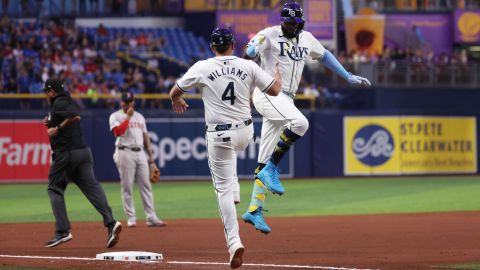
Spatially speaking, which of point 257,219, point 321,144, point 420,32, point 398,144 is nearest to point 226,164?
point 257,219

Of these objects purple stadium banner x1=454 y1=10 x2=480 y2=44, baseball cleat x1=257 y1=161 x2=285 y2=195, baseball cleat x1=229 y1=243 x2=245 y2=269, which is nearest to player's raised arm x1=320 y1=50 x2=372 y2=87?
baseball cleat x1=257 y1=161 x2=285 y2=195

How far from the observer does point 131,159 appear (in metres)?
17.8

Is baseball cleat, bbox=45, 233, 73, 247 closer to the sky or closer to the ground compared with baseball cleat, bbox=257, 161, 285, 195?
closer to the ground

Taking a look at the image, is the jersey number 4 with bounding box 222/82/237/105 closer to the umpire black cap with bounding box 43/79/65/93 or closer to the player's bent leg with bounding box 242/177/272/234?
the player's bent leg with bounding box 242/177/272/234

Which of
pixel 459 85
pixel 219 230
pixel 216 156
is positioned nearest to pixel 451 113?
pixel 459 85

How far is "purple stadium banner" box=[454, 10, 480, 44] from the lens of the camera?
42938mm

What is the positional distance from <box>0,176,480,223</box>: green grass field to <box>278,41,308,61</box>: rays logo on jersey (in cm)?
772

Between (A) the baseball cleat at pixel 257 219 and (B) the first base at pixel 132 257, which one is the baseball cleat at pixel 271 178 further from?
(B) the first base at pixel 132 257

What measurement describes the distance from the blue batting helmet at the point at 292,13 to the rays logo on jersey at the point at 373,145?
19.0 metres

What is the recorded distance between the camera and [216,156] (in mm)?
10969

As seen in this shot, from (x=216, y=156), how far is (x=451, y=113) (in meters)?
21.9

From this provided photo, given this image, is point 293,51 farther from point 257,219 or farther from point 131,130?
point 131,130

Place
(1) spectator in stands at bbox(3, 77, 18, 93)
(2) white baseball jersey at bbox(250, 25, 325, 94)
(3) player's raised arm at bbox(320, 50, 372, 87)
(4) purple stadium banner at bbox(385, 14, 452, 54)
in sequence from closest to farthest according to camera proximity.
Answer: (2) white baseball jersey at bbox(250, 25, 325, 94) < (3) player's raised arm at bbox(320, 50, 372, 87) < (1) spectator in stands at bbox(3, 77, 18, 93) < (4) purple stadium banner at bbox(385, 14, 452, 54)

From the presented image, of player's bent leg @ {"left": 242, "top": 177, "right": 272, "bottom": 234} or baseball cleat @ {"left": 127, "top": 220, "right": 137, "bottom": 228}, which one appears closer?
player's bent leg @ {"left": 242, "top": 177, "right": 272, "bottom": 234}
